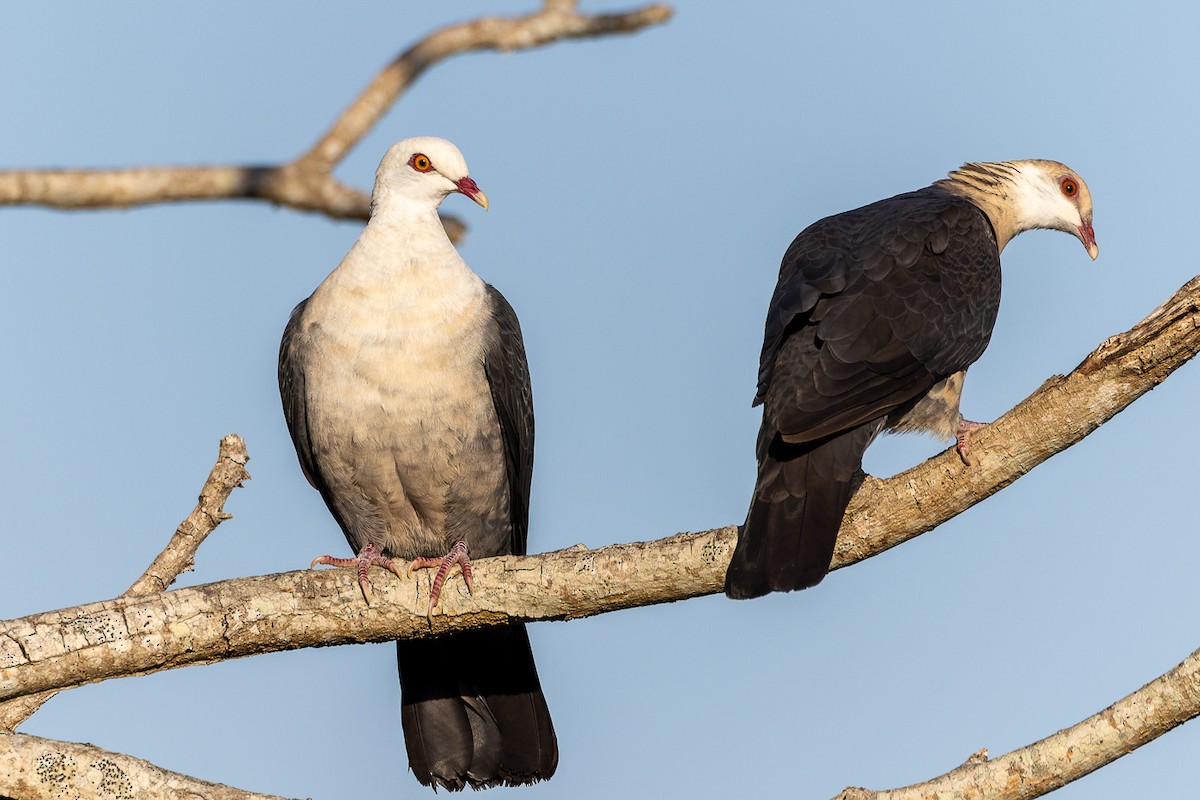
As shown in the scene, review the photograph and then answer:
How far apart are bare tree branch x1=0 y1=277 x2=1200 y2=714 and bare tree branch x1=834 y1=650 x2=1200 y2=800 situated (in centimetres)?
103

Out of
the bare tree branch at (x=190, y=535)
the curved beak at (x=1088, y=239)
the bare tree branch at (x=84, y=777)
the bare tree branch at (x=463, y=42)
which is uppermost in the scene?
the curved beak at (x=1088, y=239)

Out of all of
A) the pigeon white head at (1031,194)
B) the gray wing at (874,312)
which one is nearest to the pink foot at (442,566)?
the gray wing at (874,312)

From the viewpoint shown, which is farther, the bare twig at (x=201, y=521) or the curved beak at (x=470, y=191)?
the curved beak at (x=470, y=191)

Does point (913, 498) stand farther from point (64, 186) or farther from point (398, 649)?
point (64, 186)

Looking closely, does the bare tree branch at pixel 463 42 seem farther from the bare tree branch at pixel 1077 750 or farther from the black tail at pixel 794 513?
the black tail at pixel 794 513

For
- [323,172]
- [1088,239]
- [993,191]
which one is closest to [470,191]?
[993,191]

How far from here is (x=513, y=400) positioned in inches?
234

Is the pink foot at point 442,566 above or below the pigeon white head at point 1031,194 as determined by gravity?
below

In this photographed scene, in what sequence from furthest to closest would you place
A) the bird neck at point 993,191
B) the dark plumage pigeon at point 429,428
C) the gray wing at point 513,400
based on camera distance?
the bird neck at point 993,191 → the gray wing at point 513,400 → the dark plumage pigeon at point 429,428

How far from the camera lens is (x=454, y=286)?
5730 mm

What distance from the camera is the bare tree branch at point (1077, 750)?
362 centimetres

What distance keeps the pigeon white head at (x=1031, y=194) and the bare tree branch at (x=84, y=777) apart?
4689 millimetres

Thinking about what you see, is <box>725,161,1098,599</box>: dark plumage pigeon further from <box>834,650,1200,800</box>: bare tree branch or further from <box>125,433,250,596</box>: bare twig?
<box>125,433,250,596</box>: bare twig

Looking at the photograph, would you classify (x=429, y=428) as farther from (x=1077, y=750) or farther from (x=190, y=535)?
(x=1077, y=750)
